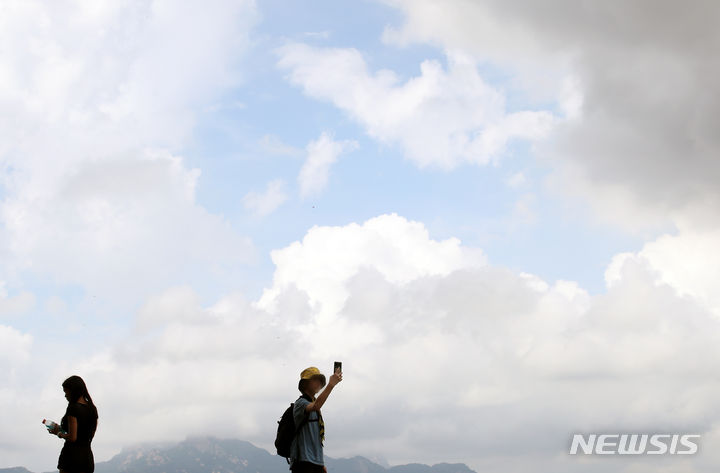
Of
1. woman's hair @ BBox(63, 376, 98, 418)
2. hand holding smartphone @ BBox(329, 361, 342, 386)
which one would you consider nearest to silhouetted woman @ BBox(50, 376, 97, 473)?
woman's hair @ BBox(63, 376, 98, 418)

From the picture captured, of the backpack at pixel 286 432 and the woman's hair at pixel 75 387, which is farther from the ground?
the woman's hair at pixel 75 387

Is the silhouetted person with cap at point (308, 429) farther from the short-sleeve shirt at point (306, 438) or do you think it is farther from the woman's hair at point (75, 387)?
the woman's hair at point (75, 387)

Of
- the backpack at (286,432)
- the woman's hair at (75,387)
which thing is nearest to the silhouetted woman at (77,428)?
the woman's hair at (75,387)

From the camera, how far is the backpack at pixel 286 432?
13164 millimetres

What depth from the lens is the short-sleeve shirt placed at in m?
13.0

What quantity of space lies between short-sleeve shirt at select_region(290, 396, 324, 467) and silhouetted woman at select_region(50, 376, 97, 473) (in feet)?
14.0

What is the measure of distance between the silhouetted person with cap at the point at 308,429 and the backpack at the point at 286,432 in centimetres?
8

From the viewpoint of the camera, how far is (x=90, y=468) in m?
13.9

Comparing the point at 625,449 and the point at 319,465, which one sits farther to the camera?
the point at 625,449

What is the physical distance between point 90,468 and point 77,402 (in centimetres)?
140

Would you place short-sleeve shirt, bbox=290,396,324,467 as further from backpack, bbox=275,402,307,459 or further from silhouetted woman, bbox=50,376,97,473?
silhouetted woman, bbox=50,376,97,473

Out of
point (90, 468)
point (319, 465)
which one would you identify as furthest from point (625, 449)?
point (90, 468)

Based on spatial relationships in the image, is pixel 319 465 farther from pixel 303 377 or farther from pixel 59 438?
pixel 59 438

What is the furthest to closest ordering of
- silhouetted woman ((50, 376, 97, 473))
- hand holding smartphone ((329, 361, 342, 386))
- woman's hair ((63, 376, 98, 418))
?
1. woman's hair ((63, 376, 98, 418))
2. silhouetted woman ((50, 376, 97, 473))
3. hand holding smartphone ((329, 361, 342, 386))
